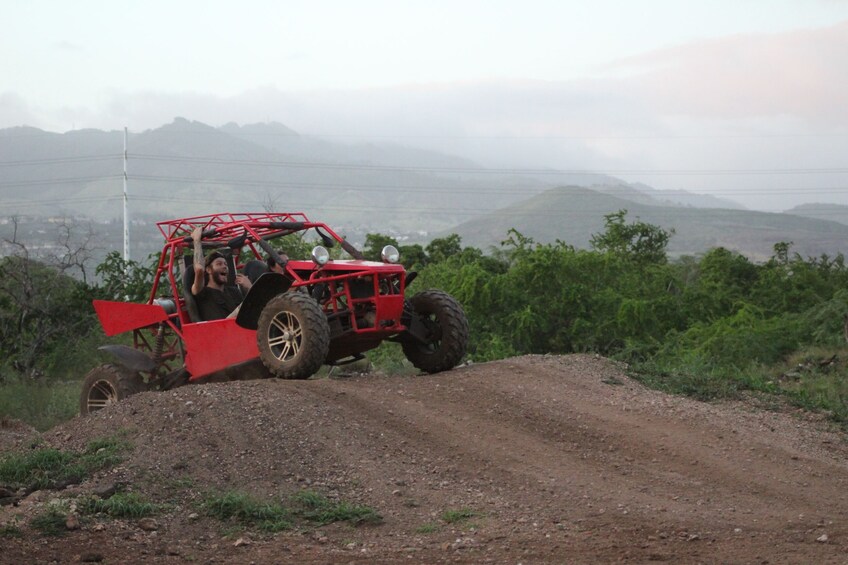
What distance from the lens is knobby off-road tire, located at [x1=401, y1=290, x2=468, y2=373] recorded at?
11773 millimetres

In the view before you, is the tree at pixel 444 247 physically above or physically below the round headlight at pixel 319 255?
below

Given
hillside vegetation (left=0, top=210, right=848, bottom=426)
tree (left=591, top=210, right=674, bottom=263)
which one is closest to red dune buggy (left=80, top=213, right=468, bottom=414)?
hillside vegetation (left=0, top=210, right=848, bottom=426)

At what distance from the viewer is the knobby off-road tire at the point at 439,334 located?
11.8 metres

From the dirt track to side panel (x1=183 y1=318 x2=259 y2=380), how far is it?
1052 millimetres

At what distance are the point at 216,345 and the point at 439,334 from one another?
2.30m

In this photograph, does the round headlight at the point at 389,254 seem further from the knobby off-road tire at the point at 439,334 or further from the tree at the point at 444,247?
the tree at the point at 444,247

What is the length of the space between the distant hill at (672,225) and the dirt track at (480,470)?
335 feet

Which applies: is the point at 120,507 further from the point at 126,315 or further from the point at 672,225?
the point at 672,225

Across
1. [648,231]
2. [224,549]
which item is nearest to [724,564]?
[224,549]

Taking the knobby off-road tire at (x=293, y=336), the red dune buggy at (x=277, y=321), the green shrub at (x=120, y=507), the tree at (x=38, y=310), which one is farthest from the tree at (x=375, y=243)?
the green shrub at (x=120, y=507)

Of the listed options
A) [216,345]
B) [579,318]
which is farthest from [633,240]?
[216,345]

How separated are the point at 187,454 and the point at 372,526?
193 centimetres

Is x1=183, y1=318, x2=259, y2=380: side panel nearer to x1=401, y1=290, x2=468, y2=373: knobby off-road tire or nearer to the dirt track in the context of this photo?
the dirt track

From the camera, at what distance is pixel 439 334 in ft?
39.3
